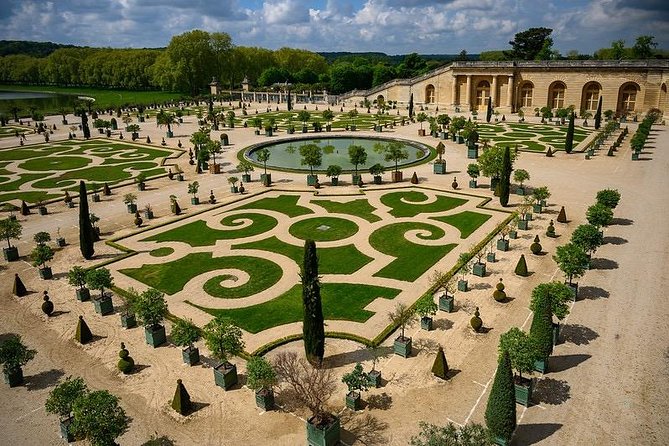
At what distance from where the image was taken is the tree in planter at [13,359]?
70.2 ft

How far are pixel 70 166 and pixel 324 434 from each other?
200ft

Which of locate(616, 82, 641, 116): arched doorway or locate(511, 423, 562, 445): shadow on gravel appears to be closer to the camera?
locate(511, 423, 562, 445): shadow on gravel

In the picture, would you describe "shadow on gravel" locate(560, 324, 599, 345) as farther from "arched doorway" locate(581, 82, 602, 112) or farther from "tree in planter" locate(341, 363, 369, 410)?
"arched doorway" locate(581, 82, 602, 112)

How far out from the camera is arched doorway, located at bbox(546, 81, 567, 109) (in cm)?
10131

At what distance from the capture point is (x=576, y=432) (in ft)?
59.3

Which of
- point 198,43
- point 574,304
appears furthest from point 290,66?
point 574,304

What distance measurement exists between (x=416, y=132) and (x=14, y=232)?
6331cm

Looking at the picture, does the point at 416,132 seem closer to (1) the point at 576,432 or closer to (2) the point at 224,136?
(2) the point at 224,136

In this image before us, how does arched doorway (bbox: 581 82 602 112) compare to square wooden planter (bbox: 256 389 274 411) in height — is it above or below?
above

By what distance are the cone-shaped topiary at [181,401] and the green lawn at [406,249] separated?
14.7 m

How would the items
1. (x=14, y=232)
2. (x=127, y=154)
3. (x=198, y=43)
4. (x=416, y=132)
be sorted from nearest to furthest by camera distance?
(x=14, y=232)
(x=127, y=154)
(x=416, y=132)
(x=198, y=43)

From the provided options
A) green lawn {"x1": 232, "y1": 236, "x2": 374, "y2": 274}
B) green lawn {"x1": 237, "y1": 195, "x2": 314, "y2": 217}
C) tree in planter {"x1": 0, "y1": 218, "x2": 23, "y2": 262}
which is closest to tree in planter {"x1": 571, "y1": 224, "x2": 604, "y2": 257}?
green lawn {"x1": 232, "y1": 236, "x2": 374, "y2": 274}

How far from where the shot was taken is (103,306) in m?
27.6

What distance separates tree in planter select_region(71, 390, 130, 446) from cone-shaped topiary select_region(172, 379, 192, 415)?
2.81 meters
